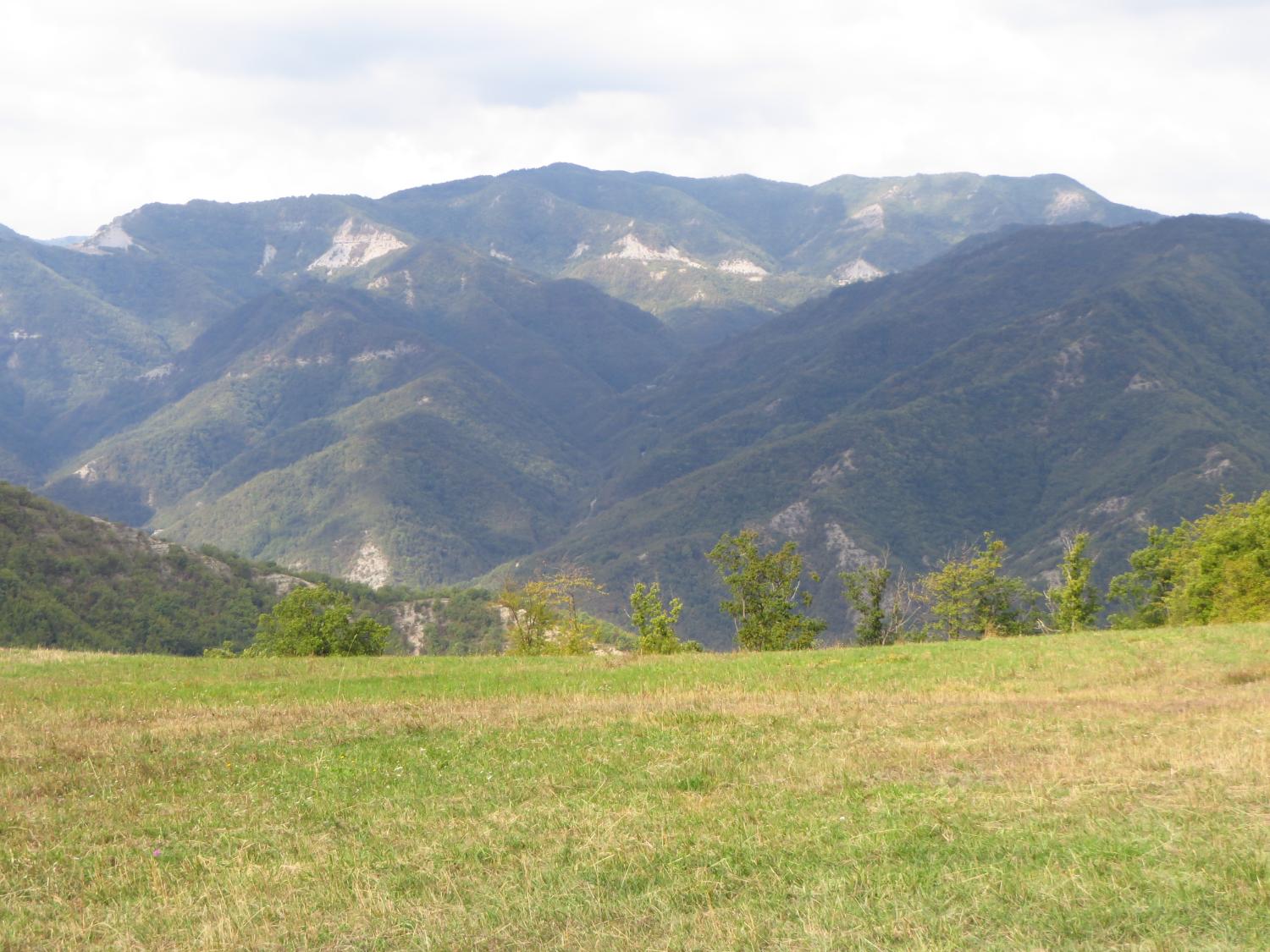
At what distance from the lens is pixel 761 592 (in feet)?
206

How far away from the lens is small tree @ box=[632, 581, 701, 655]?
57.1 m

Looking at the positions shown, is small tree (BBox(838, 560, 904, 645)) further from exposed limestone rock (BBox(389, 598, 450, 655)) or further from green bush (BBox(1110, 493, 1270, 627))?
exposed limestone rock (BBox(389, 598, 450, 655))

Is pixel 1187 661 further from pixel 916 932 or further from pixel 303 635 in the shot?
pixel 303 635

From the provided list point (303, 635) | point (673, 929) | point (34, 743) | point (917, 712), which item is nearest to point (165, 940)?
point (673, 929)

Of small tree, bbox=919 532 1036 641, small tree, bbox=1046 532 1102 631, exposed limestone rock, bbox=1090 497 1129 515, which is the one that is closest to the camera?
small tree, bbox=1046 532 1102 631

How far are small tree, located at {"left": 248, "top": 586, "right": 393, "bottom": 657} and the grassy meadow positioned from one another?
2759 cm

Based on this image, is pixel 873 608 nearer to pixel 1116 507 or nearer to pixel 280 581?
pixel 280 581

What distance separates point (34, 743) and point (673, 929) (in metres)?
15.9

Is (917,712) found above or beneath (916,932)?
beneath

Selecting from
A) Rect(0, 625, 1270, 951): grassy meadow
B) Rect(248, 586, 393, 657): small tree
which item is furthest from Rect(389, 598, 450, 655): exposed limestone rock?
Rect(0, 625, 1270, 951): grassy meadow

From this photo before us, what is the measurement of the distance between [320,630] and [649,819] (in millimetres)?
45613

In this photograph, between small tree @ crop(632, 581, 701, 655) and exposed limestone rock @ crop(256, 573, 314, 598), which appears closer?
small tree @ crop(632, 581, 701, 655)

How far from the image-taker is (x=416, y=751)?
62.7 feet

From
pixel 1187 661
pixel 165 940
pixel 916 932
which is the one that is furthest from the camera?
pixel 1187 661
